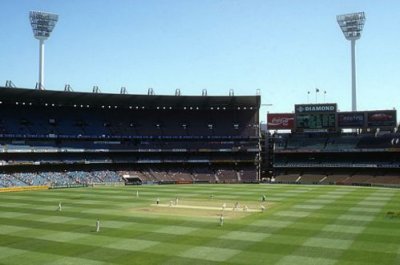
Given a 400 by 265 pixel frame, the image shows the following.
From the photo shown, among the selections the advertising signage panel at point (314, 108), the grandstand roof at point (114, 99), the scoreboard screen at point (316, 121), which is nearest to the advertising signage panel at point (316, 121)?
the scoreboard screen at point (316, 121)

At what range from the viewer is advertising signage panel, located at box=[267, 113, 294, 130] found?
86.9 metres

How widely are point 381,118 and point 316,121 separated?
1131 cm

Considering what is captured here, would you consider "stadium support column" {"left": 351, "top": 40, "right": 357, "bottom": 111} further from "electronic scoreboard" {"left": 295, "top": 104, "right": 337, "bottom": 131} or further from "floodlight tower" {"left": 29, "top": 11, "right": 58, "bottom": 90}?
"floodlight tower" {"left": 29, "top": 11, "right": 58, "bottom": 90}

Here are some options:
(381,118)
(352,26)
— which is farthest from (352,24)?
(381,118)

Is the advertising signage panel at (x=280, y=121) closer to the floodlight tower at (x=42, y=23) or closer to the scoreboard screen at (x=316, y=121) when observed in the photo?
the scoreboard screen at (x=316, y=121)

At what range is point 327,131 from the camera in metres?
87.9

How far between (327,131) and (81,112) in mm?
47611

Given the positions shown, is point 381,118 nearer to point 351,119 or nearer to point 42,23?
point 351,119

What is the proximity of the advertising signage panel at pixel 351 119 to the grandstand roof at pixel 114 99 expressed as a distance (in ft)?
51.1

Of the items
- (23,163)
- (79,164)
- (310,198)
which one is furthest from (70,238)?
(79,164)

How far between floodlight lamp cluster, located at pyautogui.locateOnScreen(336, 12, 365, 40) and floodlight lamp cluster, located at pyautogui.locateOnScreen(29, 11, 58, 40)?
5605 centimetres

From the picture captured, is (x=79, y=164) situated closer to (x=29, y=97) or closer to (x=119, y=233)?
(x=29, y=97)

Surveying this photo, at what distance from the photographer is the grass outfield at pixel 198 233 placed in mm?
23688

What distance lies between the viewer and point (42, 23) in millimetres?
87125
